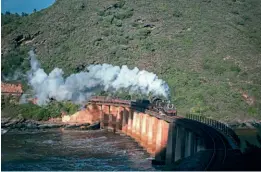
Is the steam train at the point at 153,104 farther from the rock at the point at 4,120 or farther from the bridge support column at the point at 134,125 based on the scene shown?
the rock at the point at 4,120

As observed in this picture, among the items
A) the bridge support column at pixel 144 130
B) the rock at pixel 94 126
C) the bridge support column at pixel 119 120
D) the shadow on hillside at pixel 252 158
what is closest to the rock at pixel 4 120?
the rock at pixel 94 126

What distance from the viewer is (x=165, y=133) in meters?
35.5

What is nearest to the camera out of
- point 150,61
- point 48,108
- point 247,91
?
point 48,108

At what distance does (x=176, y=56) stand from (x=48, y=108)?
26651 mm

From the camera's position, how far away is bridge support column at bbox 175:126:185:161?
30.6 metres

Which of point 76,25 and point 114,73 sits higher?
point 76,25

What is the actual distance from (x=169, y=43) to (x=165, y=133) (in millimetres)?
46432

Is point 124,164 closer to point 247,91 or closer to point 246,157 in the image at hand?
point 246,157

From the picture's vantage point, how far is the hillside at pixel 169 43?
63469 millimetres

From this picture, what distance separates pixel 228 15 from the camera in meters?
92.8

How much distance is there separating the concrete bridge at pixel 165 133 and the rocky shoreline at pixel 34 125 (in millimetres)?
2255

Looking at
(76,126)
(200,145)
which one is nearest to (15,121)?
(76,126)

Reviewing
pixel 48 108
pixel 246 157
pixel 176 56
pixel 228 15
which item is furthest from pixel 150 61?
pixel 246 157

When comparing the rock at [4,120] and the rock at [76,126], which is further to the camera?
the rock at [76,126]
